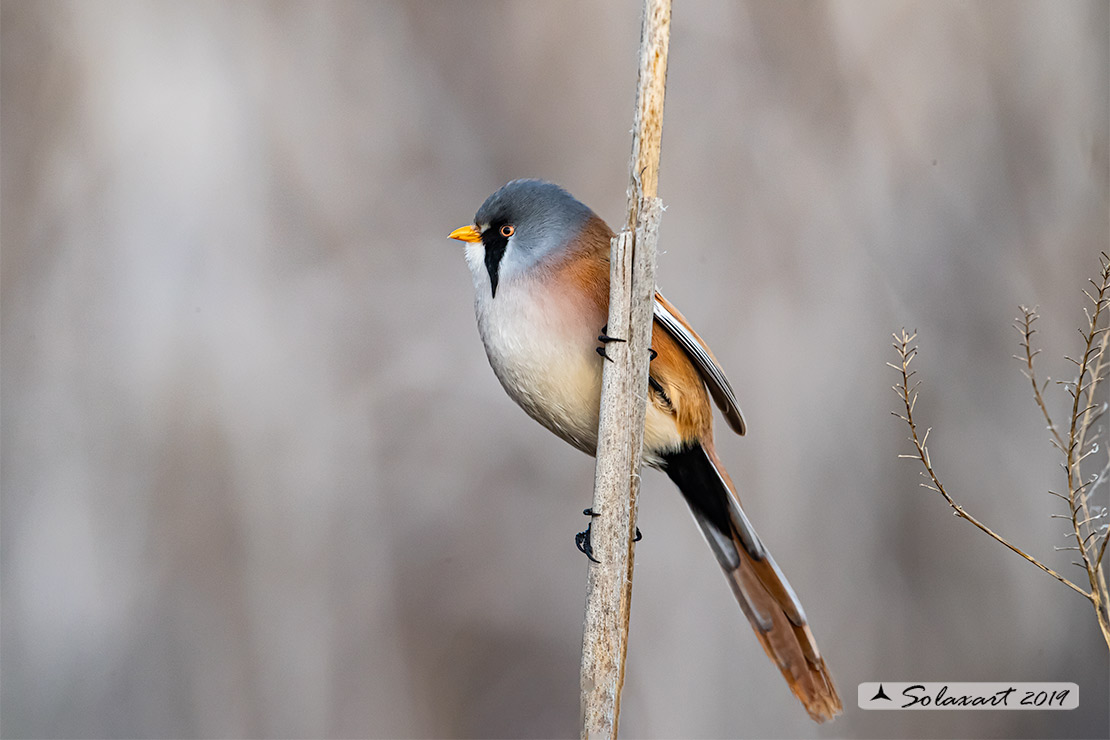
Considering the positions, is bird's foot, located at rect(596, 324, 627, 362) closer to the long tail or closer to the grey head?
the grey head

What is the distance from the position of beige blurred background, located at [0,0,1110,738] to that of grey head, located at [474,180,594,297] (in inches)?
31.5

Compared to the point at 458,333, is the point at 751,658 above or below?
below

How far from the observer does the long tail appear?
143 centimetres

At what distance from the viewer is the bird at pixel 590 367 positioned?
4.71 ft

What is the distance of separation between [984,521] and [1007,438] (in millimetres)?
233

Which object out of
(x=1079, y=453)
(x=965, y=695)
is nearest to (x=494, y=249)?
(x=1079, y=453)

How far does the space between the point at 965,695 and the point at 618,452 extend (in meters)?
1.56

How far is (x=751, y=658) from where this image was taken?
90.0 inches

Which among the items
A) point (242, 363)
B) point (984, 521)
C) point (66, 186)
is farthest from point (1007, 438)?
point (66, 186)

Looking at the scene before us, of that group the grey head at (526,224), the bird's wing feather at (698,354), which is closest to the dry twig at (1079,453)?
the bird's wing feather at (698,354)

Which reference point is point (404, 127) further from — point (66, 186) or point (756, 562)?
point (756, 562)

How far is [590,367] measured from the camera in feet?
4.70

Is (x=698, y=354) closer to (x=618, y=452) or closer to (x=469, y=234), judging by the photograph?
(x=618, y=452)

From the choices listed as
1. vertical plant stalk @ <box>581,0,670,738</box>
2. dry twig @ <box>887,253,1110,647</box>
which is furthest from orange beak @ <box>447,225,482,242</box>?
dry twig @ <box>887,253,1110,647</box>
